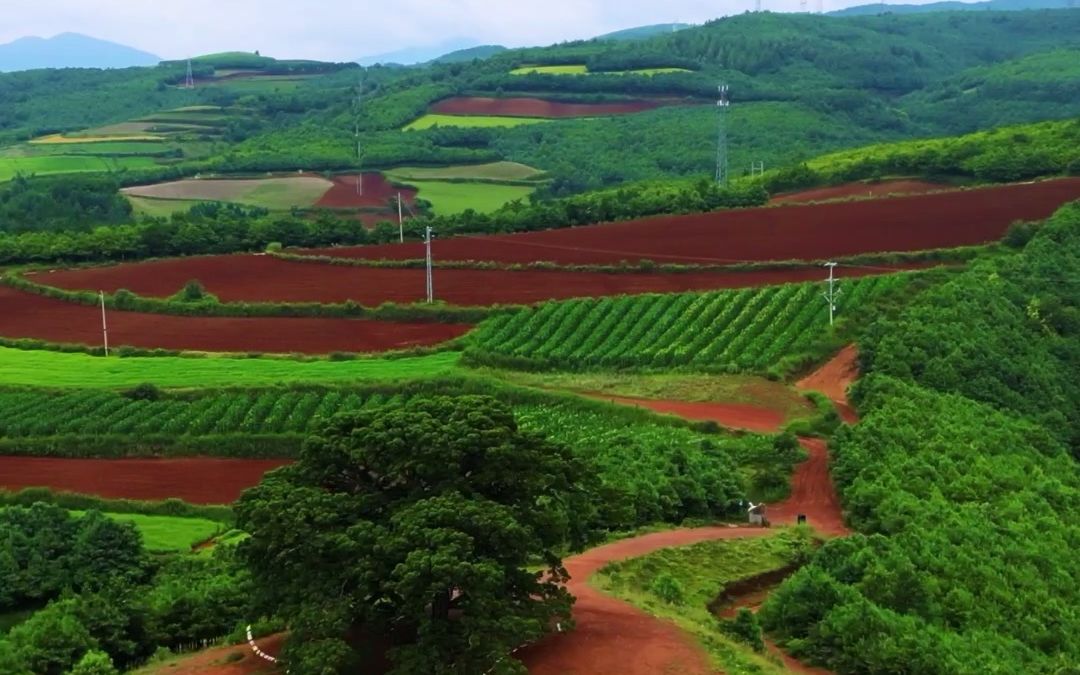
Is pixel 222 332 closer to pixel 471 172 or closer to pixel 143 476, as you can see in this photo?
pixel 143 476

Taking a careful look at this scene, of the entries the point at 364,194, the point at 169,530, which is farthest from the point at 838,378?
the point at 364,194

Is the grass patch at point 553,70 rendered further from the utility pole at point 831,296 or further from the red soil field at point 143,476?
the red soil field at point 143,476

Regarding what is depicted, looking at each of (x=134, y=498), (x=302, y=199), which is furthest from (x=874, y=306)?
(x=302, y=199)

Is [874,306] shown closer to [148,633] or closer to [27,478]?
[27,478]

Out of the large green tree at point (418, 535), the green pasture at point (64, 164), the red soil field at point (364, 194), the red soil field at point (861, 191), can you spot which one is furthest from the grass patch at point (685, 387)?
the green pasture at point (64, 164)

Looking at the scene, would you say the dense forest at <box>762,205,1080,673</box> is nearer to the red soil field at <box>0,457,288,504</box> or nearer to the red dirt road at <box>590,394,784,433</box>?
the red dirt road at <box>590,394,784,433</box>
